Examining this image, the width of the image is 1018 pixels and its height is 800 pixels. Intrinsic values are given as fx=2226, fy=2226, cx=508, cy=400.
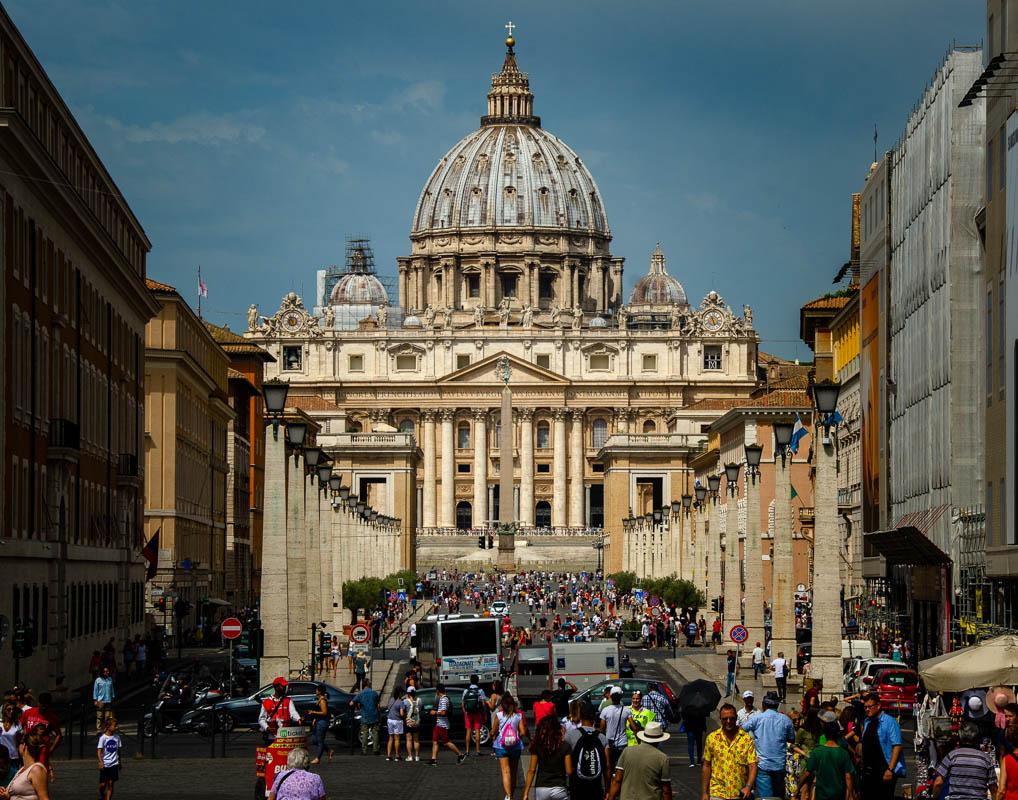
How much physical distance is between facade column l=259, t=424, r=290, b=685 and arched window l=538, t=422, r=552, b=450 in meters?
145

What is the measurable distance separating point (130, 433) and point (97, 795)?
32.5 metres

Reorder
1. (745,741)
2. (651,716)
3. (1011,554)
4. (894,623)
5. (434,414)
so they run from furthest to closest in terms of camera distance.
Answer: (434,414), (894,623), (1011,554), (651,716), (745,741)

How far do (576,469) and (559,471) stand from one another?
4.64 feet

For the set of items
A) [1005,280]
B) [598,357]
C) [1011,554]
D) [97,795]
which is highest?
[598,357]

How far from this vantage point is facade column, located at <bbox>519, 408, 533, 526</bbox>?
589 ft

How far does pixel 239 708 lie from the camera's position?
3603 cm

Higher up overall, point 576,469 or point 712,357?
point 712,357

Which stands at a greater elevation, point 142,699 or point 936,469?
point 936,469

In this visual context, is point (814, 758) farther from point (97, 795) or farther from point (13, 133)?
point (13, 133)

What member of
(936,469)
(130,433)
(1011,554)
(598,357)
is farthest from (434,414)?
(1011,554)

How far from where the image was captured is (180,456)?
226ft

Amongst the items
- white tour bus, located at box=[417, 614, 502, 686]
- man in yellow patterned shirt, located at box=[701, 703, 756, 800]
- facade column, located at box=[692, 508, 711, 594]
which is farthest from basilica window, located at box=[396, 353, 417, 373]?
man in yellow patterned shirt, located at box=[701, 703, 756, 800]

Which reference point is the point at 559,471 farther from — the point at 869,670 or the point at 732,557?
the point at 869,670

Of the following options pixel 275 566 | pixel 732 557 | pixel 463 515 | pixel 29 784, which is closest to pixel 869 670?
pixel 275 566
